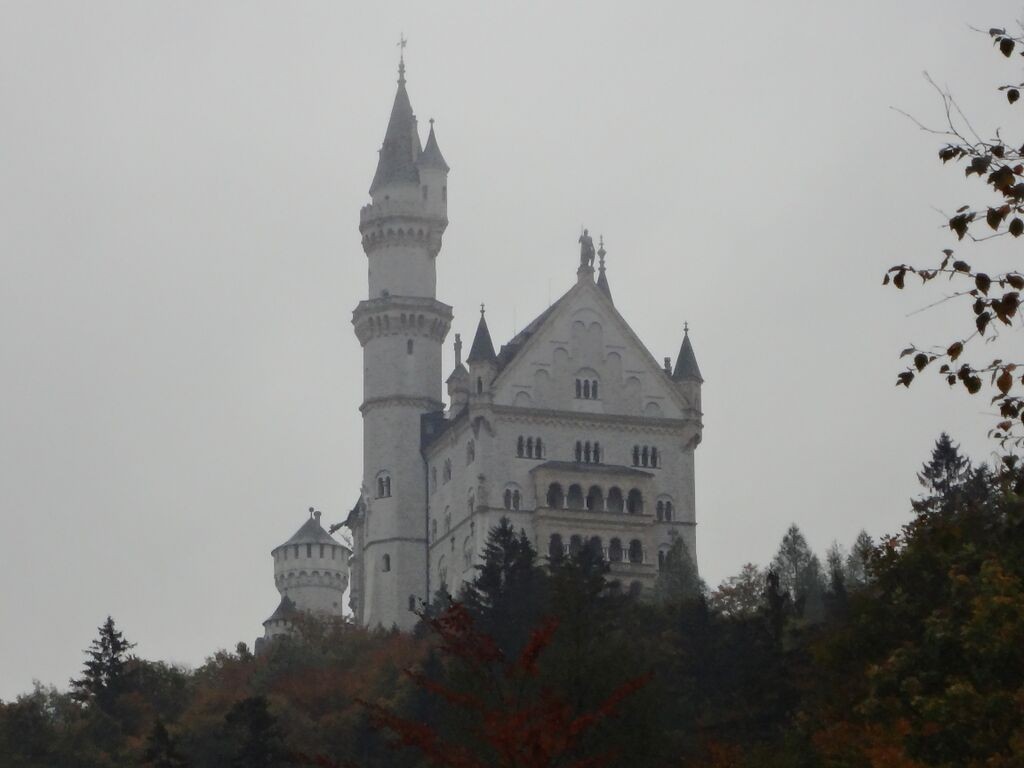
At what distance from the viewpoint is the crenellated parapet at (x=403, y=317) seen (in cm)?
12912

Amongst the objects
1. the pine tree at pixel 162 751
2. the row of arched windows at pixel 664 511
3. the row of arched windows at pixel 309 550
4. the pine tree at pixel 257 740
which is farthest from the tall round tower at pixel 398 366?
the pine tree at pixel 162 751

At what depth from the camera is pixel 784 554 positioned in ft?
392

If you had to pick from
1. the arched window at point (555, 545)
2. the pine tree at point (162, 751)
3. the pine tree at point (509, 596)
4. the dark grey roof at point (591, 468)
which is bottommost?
the pine tree at point (162, 751)

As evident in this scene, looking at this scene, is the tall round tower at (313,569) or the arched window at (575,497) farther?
the tall round tower at (313,569)

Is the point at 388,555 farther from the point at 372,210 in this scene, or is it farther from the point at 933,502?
the point at 933,502

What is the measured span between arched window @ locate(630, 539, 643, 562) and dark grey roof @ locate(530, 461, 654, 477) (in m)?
3.85

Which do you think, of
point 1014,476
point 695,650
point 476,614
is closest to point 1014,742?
point 1014,476

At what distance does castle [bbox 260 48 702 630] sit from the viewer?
120250 millimetres

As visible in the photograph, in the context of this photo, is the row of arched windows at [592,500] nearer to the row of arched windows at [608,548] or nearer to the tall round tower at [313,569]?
the row of arched windows at [608,548]

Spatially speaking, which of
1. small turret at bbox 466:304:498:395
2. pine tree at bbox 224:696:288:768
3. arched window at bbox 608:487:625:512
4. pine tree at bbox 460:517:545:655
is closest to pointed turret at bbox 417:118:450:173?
small turret at bbox 466:304:498:395

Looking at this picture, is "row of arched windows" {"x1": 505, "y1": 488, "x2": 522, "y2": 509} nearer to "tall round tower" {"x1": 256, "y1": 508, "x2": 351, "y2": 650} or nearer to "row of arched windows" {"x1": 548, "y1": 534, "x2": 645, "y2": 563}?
"row of arched windows" {"x1": 548, "y1": 534, "x2": 645, "y2": 563}

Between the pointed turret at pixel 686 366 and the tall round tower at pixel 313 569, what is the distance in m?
27.4

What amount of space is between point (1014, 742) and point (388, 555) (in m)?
85.6

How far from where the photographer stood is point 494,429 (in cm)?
12144
